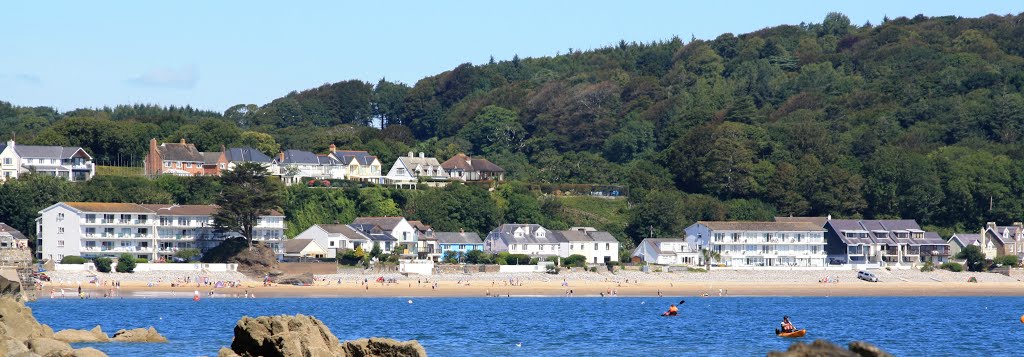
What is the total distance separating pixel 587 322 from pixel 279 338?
2945 centimetres

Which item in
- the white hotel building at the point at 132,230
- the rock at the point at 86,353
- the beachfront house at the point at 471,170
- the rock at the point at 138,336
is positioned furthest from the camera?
the beachfront house at the point at 471,170

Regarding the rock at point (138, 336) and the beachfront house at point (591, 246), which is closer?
the rock at point (138, 336)

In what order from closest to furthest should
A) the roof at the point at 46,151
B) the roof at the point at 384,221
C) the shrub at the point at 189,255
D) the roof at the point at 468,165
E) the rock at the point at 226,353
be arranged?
1. the rock at the point at 226,353
2. the shrub at the point at 189,255
3. the roof at the point at 384,221
4. the roof at the point at 46,151
5. the roof at the point at 468,165

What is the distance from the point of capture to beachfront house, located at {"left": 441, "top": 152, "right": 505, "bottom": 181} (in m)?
108

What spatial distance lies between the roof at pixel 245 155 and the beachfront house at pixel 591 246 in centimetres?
2476

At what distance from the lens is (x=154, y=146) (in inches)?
3900

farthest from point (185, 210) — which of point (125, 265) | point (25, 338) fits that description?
point (25, 338)

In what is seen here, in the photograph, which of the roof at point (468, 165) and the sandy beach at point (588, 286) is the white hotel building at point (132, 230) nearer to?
the sandy beach at point (588, 286)

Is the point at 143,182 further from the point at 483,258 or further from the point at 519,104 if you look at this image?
the point at 519,104

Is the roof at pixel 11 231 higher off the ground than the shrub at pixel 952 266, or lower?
higher

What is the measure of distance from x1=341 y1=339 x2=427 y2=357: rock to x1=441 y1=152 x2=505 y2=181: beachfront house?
8148 cm

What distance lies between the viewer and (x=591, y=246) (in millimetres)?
88750

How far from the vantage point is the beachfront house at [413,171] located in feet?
341

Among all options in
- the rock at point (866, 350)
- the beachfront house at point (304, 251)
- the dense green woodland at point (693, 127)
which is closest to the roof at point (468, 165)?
the dense green woodland at point (693, 127)
